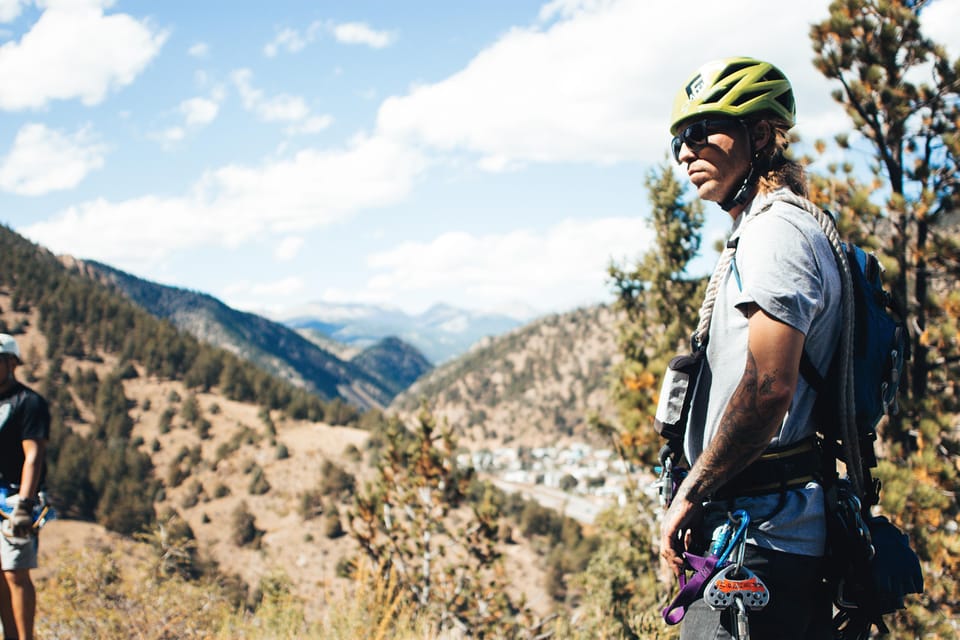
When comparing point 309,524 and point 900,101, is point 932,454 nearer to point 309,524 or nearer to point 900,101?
point 900,101

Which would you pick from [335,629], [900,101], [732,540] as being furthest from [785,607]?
[900,101]

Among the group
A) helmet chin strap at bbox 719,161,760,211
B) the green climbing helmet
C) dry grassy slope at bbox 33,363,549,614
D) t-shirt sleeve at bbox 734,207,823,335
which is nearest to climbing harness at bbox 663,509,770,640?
t-shirt sleeve at bbox 734,207,823,335

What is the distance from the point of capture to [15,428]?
4.58 metres

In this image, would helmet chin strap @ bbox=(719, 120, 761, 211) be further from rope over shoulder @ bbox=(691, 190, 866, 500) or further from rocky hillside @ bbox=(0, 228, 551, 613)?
rocky hillside @ bbox=(0, 228, 551, 613)

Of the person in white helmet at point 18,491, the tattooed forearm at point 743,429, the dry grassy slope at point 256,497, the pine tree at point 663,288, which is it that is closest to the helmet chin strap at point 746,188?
the tattooed forearm at point 743,429

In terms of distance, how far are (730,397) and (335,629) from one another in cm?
363

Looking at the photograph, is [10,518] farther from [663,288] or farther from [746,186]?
[663,288]

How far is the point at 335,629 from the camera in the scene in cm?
446

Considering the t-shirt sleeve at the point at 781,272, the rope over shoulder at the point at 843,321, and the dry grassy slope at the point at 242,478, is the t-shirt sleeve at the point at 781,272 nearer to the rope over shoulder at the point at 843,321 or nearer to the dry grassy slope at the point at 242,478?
the rope over shoulder at the point at 843,321

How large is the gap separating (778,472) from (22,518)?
15.8 feet

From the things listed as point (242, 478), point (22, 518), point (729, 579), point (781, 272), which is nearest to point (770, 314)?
point (781, 272)

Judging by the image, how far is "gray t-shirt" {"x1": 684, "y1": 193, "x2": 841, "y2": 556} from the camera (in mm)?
1821

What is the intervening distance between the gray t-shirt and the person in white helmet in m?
4.64

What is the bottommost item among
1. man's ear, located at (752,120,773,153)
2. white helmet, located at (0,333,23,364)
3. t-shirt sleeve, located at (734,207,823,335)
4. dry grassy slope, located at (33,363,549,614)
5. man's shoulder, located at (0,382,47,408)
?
dry grassy slope, located at (33,363,549,614)
